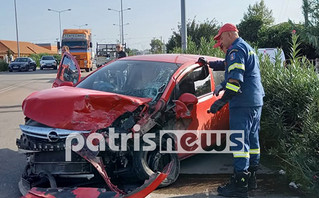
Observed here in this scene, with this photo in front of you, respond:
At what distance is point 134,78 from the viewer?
4.54m

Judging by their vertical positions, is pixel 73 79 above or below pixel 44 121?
above

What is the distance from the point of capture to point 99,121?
3535mm

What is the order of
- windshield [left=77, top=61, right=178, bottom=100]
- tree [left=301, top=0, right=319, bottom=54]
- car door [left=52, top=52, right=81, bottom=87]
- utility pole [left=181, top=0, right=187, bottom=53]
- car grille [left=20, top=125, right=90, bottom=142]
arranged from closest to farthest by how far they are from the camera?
car grille [left=20, top=125, right=90, bottom=142] → windshield [left=77, top=61, right=178, bottom=100] → car door [left=52, top=52, right=81, bottom=87] → tree [left=301, top=0, right=319, bottom=54] → utility pole [left=181, top=0, right=187, bottom=53]

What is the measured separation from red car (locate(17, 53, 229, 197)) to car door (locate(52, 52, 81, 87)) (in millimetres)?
1062

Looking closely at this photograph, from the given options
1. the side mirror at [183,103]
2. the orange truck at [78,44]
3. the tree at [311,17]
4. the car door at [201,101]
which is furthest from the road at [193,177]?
the orange truck at [78,44]

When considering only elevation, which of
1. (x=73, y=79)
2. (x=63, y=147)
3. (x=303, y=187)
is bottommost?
(x=303, y=187)

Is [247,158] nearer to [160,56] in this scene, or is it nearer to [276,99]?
[276,99]

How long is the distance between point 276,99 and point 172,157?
1735 mm

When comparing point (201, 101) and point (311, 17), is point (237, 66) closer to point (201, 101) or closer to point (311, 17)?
point (201, 101)

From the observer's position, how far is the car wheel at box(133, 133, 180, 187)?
3.73 meters

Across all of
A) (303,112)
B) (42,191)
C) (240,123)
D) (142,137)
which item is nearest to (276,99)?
(303,112)

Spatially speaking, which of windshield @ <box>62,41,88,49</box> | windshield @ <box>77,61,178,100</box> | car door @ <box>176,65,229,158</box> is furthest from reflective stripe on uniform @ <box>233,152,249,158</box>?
windshield @ <box>62,41,88,49</box>

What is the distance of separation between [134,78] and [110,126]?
1.13 meters

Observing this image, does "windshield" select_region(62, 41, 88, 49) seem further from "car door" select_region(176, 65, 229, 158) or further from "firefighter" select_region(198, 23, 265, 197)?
"firefighter" select_region(198, 23, 265, 197)
